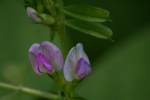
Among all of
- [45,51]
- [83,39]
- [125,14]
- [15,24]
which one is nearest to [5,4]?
[15,24]

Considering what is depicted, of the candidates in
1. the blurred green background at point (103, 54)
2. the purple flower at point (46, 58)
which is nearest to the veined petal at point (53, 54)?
the purple flower at point (46, 58)

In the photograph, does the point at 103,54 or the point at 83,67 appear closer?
the point at 83,67

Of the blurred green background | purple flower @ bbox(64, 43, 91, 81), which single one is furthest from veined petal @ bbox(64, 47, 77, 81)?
the blurred green background

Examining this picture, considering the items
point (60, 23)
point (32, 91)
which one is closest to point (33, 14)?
point (60, 23)

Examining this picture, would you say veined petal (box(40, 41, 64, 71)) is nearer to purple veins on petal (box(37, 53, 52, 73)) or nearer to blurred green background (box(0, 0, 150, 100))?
purple veins on petal (box(37, 53, 52, 73))

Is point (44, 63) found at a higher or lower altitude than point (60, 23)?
lower

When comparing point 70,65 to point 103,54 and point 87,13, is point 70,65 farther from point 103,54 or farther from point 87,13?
point 103,54

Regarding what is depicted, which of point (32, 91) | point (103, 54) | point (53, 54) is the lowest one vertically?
point (103, 54)
